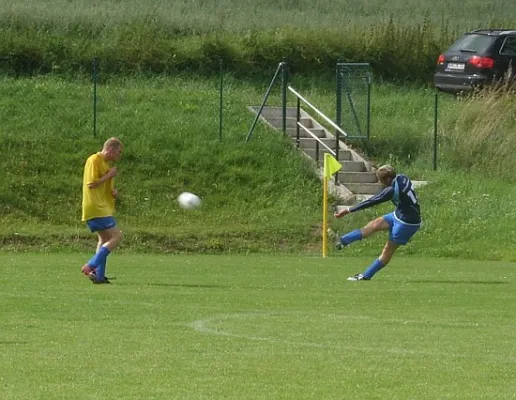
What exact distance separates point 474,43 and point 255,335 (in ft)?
80.4

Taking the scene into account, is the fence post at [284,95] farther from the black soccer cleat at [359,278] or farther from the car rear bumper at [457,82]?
the black soccer cleat at [359,278]

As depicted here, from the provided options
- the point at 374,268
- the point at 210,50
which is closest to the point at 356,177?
the point at 210,50

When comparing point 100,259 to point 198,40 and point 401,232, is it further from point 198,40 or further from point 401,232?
point 198,40

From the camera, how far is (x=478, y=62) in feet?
117

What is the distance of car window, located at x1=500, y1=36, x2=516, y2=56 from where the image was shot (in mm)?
35938

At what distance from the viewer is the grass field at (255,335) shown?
32.9ft

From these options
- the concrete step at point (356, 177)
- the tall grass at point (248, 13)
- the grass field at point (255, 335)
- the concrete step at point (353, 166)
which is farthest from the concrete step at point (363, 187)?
the tall grass at point (248, 13)

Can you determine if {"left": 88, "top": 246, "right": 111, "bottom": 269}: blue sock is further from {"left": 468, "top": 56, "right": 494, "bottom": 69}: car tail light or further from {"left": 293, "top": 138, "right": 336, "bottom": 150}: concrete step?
{"left": 468, "top": 56, "right": 494, "bottom": 69}: car tail light

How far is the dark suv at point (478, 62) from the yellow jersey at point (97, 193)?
1859 centimetres

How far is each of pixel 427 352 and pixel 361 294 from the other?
545 centimetres

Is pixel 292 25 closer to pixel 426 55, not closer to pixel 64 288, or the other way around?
pixel 426 55

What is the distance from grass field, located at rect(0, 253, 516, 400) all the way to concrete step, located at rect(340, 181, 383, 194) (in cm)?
911

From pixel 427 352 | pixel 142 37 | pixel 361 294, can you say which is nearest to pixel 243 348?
pixel 427 352

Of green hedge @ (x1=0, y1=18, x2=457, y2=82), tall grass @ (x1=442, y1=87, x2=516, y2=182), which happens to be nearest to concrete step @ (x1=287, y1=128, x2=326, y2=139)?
tall grass @ (x1=442, y1=87, x2=516, y2=182)
